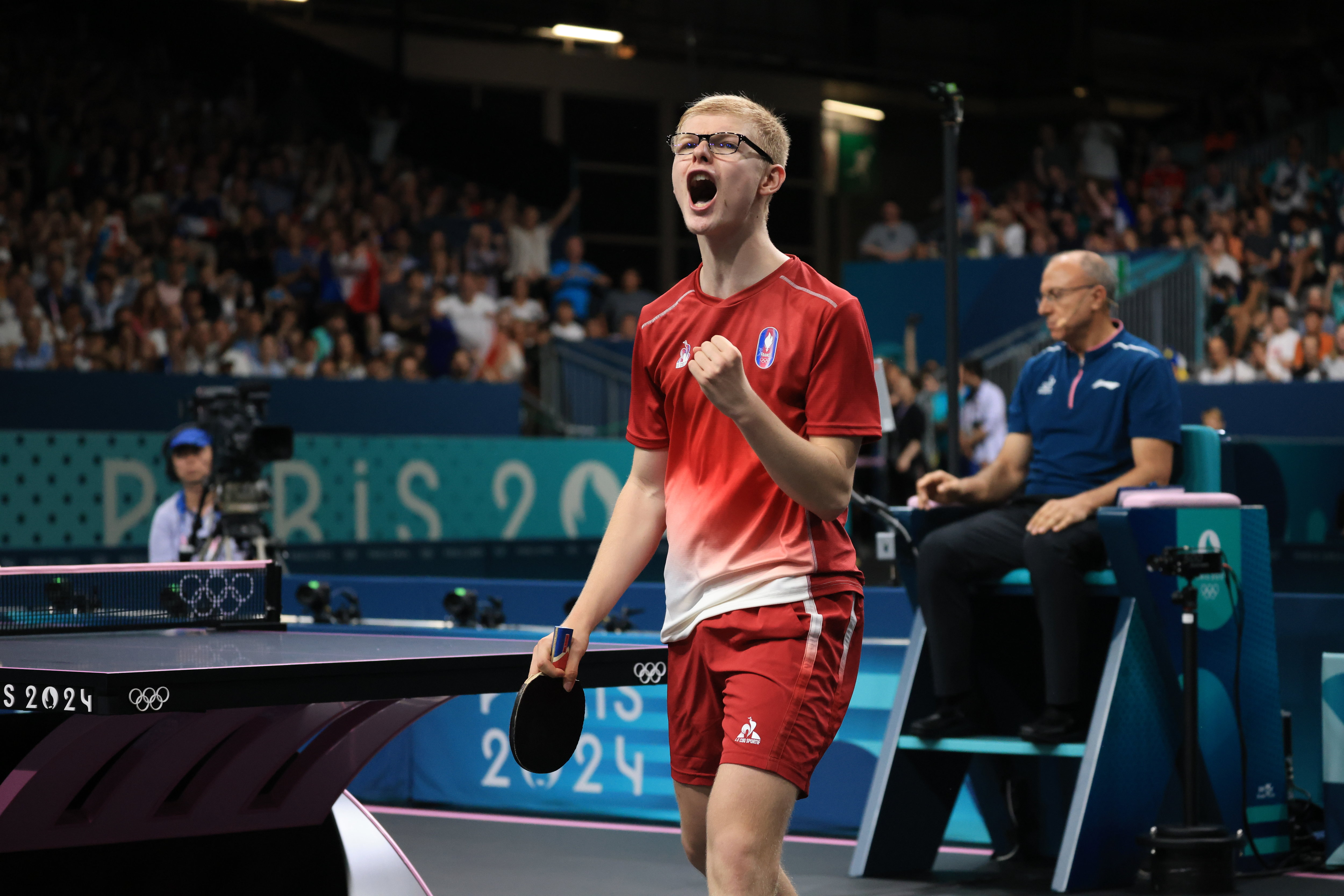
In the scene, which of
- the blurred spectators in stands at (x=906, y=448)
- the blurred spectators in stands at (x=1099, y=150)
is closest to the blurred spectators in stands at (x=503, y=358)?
the blurred spectators in stands at (x=906, y=448)

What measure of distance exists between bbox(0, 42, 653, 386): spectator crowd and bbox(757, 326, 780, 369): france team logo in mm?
10415

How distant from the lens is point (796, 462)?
120 inches

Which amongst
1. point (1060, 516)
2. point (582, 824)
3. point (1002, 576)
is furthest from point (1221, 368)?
point (1060, 516)

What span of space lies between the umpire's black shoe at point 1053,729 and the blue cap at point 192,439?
4.34m

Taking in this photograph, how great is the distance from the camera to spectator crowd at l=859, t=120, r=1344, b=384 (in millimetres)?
16312

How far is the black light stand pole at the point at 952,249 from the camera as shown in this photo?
7.90 m

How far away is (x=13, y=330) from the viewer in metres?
13.6

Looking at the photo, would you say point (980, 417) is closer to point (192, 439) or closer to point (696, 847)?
point (192, 439)

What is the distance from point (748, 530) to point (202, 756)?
1.76 m

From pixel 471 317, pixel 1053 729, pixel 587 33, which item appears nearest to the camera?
pixel 1053 729

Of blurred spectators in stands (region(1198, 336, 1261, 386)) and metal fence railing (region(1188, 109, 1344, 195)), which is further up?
metal fence railing (region(1188, 109, 1344, 195))

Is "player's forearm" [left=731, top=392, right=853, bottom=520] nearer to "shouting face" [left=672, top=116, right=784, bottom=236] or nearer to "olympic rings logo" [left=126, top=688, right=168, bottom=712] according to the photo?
"shouting face" [left=672, top=116, right=784, bottom=236]

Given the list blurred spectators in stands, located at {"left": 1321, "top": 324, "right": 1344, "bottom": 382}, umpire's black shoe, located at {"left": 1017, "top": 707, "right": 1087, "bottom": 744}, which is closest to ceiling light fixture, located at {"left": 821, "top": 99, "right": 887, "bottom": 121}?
blurred spectators in stands, located at {"left": 1321, "top": 324, "right": 1344, "bottom": 382}

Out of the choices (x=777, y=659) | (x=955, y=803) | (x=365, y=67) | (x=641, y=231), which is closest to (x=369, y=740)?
(x=777, y=659)
